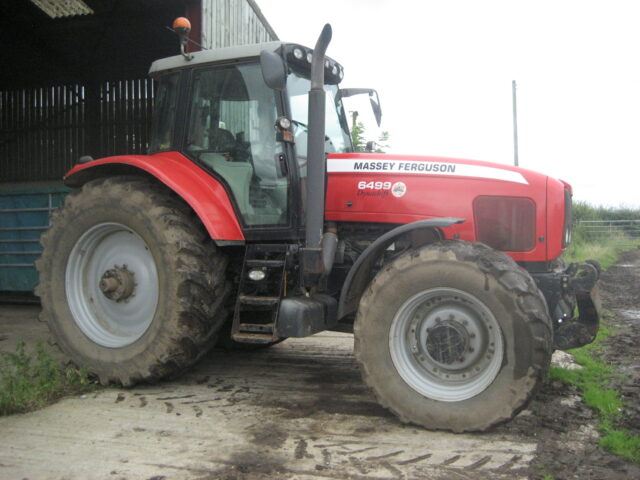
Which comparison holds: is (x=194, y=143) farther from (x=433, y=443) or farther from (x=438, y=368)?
(x=433, y=443)

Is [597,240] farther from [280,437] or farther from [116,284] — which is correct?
[280,437]

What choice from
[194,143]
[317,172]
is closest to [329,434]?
[317,172]

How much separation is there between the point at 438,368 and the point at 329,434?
0.77 m

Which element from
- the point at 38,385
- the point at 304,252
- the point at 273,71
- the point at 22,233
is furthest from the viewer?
the point at 22,233

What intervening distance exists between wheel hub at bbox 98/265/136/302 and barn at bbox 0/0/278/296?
3940mm

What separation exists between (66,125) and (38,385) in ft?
37.4

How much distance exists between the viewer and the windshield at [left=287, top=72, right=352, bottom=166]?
4.39m

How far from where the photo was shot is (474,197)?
4.03 metres

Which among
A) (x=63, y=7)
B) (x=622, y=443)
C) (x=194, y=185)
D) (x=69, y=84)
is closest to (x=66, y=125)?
(x=69, y=84)

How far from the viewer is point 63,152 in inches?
564

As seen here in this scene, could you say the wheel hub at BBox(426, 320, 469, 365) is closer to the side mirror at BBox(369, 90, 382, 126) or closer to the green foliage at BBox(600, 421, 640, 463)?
the green foliage at BBox(600, 421, 640, 463)

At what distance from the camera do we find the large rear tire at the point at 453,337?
11.0ft

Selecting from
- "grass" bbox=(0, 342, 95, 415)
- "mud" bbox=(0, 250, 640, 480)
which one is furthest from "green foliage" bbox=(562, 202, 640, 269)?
"grass" bbox=(0, 342, 95, 415)

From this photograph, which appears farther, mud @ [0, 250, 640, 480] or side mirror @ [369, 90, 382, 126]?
side mirror @ [369, 90, 382, 126]
